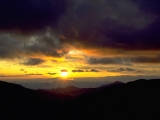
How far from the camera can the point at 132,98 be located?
14525cm

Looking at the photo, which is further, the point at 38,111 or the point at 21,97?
the point at 21,97

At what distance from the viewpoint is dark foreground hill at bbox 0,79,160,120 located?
12862cm

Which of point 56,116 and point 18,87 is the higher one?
point 18,87

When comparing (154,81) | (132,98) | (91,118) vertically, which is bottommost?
(91,118)

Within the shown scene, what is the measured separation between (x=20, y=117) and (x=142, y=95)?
240 ft

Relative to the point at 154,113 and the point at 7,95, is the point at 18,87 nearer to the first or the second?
the point at 7,95

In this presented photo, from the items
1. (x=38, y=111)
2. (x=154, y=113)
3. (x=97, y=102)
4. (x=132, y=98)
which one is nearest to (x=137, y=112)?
(x=154, y=113)

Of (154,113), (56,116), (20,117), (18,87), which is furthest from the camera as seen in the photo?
(18,87)

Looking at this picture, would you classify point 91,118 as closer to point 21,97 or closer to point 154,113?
point 154,113

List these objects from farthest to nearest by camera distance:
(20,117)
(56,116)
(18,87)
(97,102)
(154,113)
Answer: (18,87)
(97,102)
(56,116)
(20,117)
(154,113)

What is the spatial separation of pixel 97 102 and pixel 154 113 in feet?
143

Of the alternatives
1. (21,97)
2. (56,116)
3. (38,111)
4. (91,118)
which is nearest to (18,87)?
(21,97)

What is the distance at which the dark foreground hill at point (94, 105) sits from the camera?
5064 inches

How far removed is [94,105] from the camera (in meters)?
150
